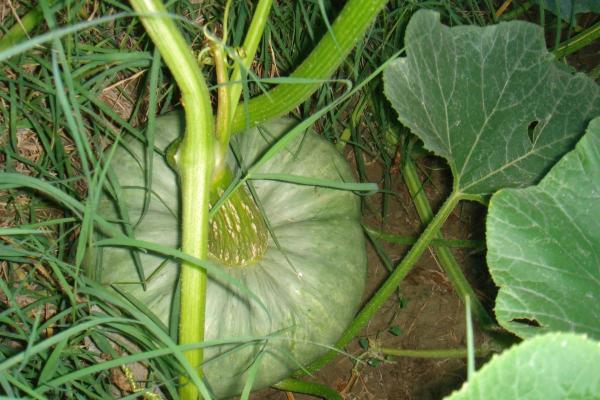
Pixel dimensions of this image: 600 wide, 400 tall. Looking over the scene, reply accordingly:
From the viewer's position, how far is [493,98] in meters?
1.48

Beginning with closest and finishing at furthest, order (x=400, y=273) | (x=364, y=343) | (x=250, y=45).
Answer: (x=250, y=45) < (x=400, y=273) < (x=364, y=343)

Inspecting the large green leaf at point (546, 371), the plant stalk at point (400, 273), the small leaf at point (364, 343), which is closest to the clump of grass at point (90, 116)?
the plant stalk at point (400, 273)

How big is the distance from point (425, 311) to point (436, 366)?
6.4 inches

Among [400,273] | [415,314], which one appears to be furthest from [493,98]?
A: [415,314]

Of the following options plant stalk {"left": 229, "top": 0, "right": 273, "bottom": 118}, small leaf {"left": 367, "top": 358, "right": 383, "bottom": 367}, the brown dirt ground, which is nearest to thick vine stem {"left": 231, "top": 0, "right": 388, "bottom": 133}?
plant stalk {"left": 229, "top": 0, "right": 273, "bottom": 118}

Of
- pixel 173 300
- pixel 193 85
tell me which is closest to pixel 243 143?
pixel 173 300

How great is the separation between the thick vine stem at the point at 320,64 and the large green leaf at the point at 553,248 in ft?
1.11

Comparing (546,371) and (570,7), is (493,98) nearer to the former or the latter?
(570,7)

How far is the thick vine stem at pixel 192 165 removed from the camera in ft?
3.46

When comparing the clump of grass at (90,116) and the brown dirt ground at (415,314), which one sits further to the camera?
the brown dirt ground at (415,314)

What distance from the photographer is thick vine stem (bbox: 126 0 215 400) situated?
1056mm

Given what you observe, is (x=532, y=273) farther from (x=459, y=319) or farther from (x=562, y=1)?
(x=562, y=1)

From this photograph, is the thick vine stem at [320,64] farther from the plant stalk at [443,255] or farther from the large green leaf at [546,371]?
the plant stalk at [443,255]

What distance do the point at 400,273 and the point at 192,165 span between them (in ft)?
2.04
